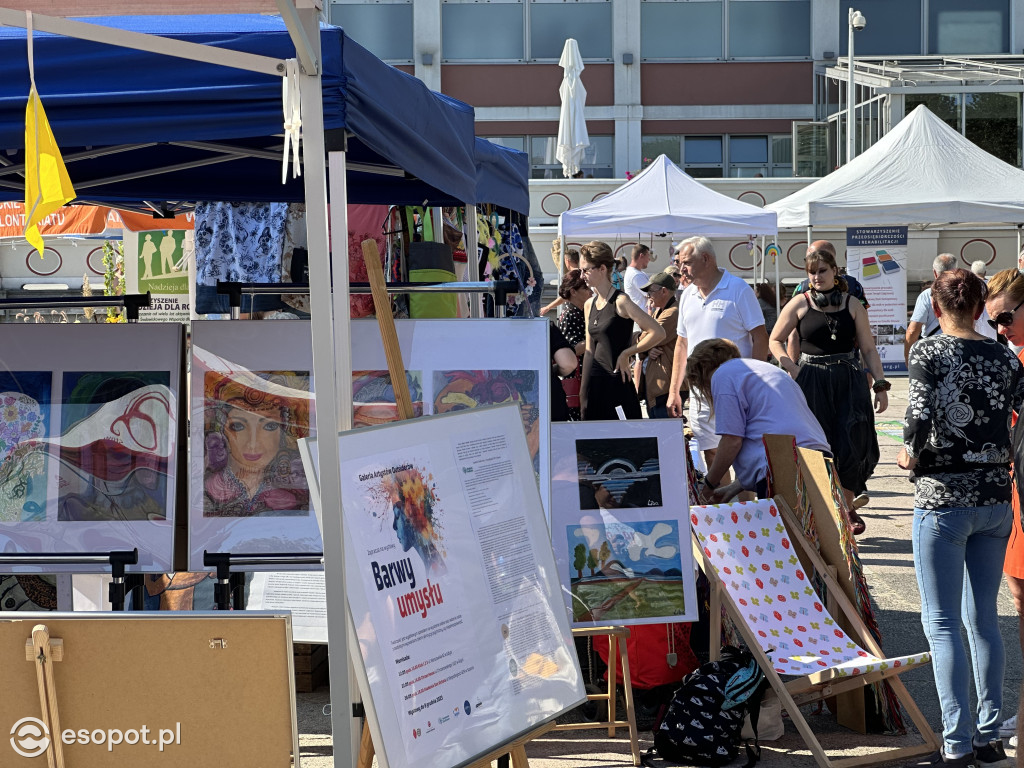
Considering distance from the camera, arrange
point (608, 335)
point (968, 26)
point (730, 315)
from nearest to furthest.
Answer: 1. point (730, 315)
2. point (608, 335)
3. point (968, 26)

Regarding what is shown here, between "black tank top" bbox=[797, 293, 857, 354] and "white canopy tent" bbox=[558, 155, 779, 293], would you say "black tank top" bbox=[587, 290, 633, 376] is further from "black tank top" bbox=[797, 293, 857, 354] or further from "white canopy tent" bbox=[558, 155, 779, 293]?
"white canopy tent" bbox=[558, 155, 779, 293]

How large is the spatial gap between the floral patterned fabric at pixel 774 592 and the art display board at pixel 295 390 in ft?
3.06

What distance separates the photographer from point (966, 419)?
12.9 feet

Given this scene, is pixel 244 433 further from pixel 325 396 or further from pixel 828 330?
pixel 828 330

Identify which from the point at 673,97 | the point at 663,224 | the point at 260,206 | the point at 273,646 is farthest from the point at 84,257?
the point at 273,646

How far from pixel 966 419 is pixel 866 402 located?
121 inches

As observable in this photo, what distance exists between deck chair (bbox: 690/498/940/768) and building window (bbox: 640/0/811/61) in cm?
2660

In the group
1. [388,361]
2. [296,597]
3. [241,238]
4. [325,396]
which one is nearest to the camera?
[325,396]

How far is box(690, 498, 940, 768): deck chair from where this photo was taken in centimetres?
409

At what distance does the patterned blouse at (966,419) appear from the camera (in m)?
3.92

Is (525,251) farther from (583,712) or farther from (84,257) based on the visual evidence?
(84,257)

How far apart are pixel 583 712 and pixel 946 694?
1361 millimetres

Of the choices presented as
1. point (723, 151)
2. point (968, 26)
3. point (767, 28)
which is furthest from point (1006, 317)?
point (968, 26)

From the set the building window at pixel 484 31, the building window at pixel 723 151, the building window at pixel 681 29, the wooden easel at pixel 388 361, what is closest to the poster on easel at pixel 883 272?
the wooden easel at pixel 388 361
